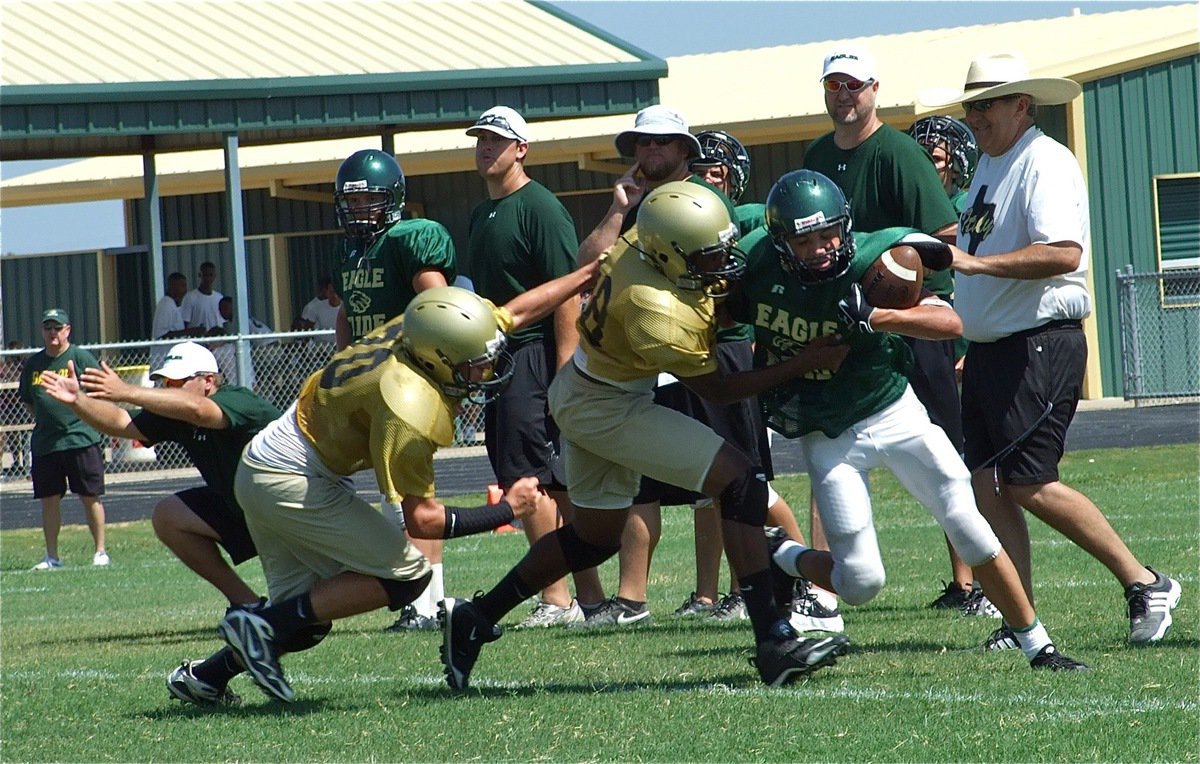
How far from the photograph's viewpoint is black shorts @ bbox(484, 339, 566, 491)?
25.8 ft

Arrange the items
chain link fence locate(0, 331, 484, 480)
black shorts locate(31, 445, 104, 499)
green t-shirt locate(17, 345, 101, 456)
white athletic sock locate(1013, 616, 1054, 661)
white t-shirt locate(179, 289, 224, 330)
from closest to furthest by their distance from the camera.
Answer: white athletic sock locate(1013, 616, 1054, 661), black shorts locate(31, 445, 104, 499), green t-shirt locate(17, 345, 101, 456), chain link fence locate(0, 331, 484, 480), white t-shirt locate(179, 289, 224, 330)

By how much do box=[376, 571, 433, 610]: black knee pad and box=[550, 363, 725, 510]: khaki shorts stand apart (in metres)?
0.65

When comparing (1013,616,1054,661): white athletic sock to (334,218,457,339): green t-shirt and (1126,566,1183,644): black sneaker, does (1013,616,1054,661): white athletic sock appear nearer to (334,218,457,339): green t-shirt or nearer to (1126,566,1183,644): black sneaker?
(1126,566,1183,644): black sneaker

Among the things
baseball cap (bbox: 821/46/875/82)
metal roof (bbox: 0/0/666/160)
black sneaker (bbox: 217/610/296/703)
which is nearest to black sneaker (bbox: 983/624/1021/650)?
baseball cap (bbox: 821/46/875/82)

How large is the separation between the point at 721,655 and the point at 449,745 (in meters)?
Result: 1.76

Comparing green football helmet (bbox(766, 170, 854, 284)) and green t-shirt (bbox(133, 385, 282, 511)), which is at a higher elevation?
green football helmet (bbox(766, 170, 854, 284))

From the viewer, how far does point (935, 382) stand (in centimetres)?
779

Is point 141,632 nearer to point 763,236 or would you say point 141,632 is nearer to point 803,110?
point 763,236

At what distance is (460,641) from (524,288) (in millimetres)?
2256

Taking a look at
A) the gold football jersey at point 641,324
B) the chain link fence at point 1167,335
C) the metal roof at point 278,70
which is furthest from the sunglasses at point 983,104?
the chain link fence at point 1167,335

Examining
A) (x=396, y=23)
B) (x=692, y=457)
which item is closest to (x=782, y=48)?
(x=396, y=23)

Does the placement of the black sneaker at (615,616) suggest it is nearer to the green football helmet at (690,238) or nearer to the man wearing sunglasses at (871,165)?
the man wearing sunglasses at (871,165)

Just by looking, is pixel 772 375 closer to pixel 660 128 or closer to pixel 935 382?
pixel 660 128

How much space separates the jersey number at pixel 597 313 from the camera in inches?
235
